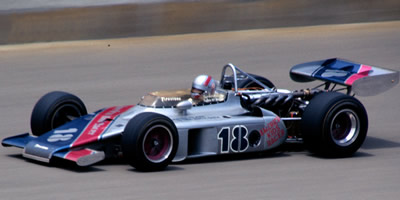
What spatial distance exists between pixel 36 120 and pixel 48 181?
153cm

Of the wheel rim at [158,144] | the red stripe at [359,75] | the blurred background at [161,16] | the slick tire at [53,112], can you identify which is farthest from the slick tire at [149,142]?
the blurred background at [161,16]

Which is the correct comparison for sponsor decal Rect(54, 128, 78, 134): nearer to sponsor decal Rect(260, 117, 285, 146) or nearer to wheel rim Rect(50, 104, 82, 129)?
wheel rim Rect(50, 104, 82, 129)

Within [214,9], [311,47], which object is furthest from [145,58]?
[311,47]

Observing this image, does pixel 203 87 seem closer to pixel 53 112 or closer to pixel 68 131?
pixel 68 131

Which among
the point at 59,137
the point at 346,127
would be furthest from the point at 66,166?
the point at 346,127

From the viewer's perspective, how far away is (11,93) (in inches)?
481

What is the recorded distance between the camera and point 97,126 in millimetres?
7504

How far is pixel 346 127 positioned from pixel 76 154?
3.03 m

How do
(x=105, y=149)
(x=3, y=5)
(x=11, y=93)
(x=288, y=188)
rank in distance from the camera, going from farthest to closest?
(x=3, y=5), (x=11, y=93), (x=105, y=149), (x=288, y=188)

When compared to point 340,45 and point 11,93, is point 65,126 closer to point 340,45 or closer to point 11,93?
point 11,93

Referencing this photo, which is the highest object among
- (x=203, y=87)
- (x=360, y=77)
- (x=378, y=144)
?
(x=360, y=77)

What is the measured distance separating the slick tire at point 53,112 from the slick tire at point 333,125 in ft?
8.58

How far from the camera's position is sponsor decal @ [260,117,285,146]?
796cm

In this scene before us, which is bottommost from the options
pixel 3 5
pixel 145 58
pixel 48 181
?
pixel 48 181
